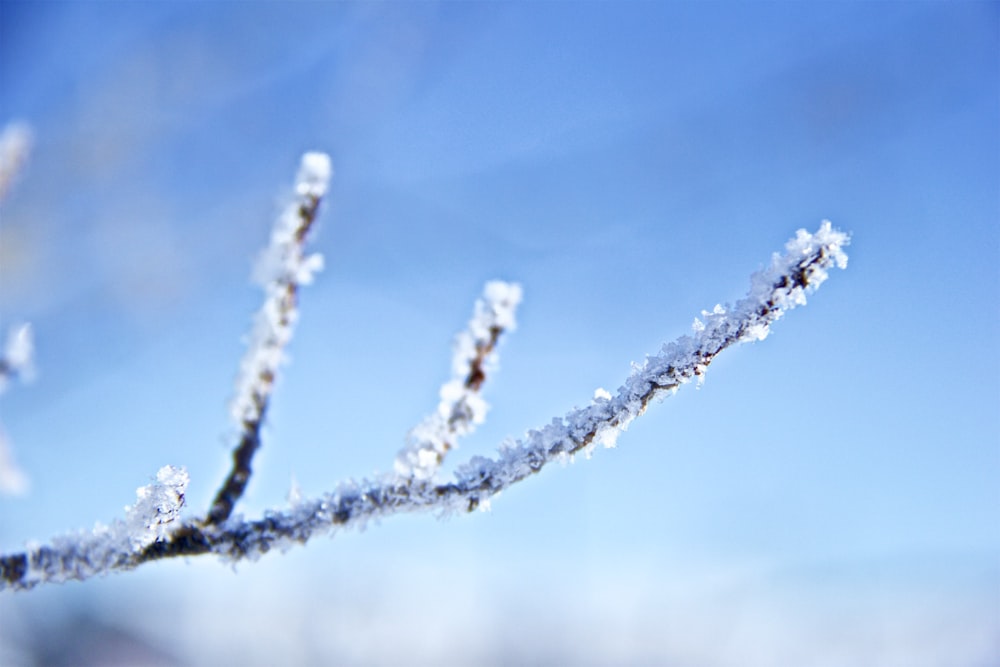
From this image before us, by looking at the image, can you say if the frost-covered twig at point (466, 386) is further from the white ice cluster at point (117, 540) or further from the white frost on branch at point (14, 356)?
the white frost on branch at point (14, 356)

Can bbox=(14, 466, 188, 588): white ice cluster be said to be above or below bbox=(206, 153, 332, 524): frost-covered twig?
below

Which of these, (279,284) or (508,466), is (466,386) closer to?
(508,466)

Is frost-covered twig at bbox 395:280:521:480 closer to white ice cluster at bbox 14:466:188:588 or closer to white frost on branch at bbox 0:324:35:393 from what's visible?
white ice cluster at bbox 14:466:188:588

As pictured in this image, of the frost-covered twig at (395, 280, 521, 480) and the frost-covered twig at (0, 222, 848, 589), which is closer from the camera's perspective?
the frost-covered twig at (0, 222, 848, 589)

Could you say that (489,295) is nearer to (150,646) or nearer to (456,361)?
(456,361)

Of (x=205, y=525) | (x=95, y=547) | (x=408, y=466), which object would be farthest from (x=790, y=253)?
(x=95, y=547)

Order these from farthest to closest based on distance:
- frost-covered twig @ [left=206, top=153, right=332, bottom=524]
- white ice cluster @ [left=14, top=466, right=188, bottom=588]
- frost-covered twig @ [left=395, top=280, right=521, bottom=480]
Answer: frost-covered twig @ [left=206, top=153, right=332, bottom=524]
frost-covered twig @ [left=395, top=280, right=521, bottom=480]
white ice cluster @ [left=14, top=466, right=188, bottom=588]

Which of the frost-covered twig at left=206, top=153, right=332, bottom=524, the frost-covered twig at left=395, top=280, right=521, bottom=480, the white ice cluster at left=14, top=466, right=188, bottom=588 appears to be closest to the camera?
the white ice cluster at left=14, top=466, right=188, bottom=588

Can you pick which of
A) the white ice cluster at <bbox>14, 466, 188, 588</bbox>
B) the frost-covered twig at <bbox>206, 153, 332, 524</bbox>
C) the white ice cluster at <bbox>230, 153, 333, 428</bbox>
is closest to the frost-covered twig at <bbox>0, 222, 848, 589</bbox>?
the white ice cluster at <bbox>14, 466, 188, 588</bbox>
